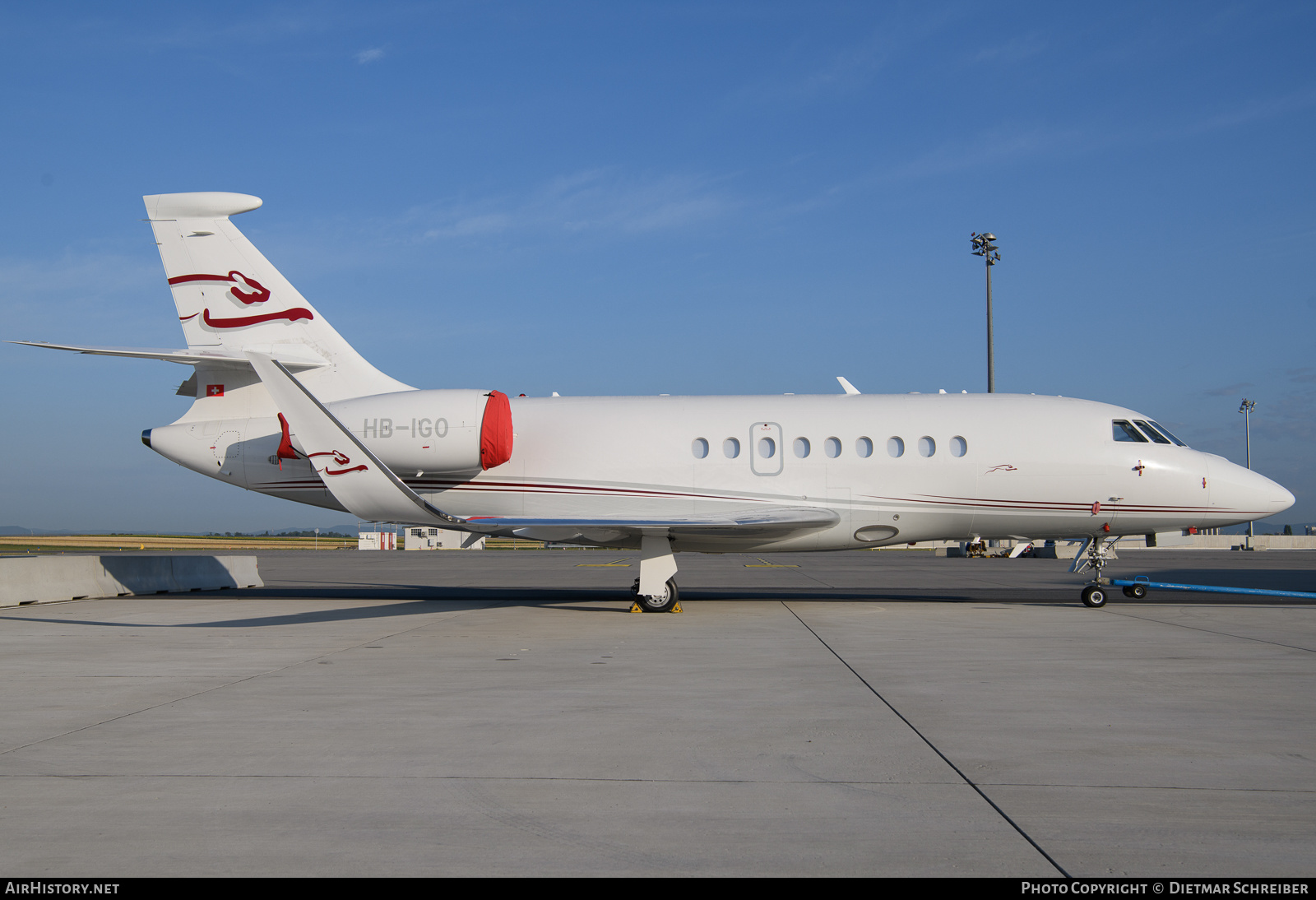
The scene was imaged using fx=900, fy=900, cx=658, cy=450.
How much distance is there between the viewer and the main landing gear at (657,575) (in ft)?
45.6

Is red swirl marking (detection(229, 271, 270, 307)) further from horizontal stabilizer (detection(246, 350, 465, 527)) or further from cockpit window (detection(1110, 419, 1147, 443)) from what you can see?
cockpit window (detection(1110, 419, 1147, 443))

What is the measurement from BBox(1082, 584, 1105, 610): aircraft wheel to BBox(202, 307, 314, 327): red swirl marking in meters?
14.0

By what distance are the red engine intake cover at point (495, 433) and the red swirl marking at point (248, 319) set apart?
3886 mm

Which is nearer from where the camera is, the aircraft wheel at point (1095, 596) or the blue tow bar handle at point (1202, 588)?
the blue tow bar handle at point (1202, 588)

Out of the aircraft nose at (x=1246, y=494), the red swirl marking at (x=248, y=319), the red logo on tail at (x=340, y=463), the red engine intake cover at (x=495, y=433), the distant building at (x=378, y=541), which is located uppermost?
the red swirl marking at (x=248, y=319)

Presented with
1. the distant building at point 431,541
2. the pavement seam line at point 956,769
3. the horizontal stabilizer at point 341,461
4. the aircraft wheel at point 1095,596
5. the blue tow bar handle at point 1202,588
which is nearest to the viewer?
the pavement seam line at point 956,769

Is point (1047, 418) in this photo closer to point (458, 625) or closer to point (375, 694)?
point (458, 625)

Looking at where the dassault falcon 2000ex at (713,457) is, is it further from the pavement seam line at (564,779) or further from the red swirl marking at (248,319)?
the pavement seam line at (564,779)

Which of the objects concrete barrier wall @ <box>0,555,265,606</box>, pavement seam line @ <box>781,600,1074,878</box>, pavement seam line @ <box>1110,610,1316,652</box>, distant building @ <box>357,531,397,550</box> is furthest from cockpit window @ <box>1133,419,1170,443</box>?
distant building @ <box>357,531,397,550</box>

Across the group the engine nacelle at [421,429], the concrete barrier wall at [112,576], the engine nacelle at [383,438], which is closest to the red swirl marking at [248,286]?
the engine nacelle at [383,438]

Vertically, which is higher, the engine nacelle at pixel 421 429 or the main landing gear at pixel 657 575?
the engine nacelle at pixel 421 429

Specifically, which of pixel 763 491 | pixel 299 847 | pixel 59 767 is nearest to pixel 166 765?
pixel 59 767

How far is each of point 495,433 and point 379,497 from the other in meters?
2.94

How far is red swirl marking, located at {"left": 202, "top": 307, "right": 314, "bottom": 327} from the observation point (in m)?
15.4
